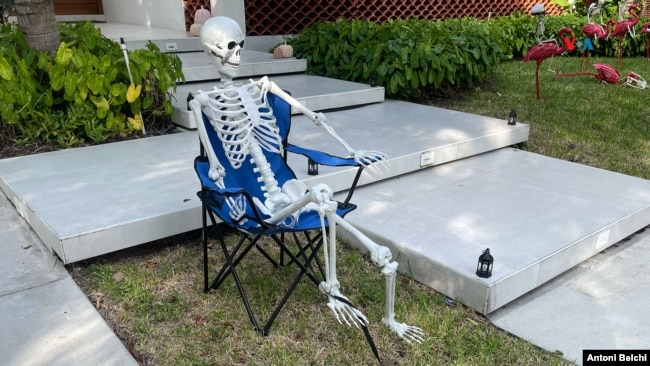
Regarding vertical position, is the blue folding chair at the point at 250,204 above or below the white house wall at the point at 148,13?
below

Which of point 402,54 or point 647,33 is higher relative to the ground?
point 402,54

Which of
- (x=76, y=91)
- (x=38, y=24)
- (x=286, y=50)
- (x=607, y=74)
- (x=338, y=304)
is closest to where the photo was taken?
(x=338, y=304)

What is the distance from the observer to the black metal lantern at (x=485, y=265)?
2.60m

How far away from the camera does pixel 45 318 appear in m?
2.47

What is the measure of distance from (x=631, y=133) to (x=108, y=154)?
189 inches

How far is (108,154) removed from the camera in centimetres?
411

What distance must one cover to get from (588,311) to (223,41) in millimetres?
2161

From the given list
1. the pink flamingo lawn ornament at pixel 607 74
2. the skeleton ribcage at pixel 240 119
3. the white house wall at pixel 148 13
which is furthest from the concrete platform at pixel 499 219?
the white house wall at pixel 148 13

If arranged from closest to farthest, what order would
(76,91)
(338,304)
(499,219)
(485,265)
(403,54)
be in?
1. (338,304)
2. (485,265)
3. (499,219)
4. (76,91)
5. (403,54)

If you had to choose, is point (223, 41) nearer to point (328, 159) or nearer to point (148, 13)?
point (328, 159)

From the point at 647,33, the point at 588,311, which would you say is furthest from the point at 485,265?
the point at 647,33

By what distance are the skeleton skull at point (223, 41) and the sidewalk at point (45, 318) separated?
4.24 feet

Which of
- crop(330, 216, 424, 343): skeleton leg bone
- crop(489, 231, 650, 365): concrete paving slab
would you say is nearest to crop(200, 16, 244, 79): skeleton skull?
crop(330, 216, 424, 343): skeleton leg bone

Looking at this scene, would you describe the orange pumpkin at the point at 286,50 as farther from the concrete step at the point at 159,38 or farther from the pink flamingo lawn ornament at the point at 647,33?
Answer: the pink flamingo lawn ornament at the point at 647,33
